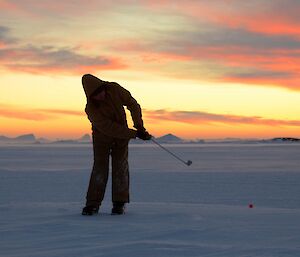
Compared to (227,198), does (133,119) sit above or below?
above

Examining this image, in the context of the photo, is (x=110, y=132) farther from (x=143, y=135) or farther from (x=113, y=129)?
(x=143, y=135)

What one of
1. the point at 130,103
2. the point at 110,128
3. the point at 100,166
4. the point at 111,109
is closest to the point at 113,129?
the point at 110,128

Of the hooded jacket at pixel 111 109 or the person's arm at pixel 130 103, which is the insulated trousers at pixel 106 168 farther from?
the person's arm at pixel 130 103

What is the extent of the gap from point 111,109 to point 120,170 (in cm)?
68

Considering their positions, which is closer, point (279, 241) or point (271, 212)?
point (279, 241)

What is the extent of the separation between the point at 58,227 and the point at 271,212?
90.1 inches

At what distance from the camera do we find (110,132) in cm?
577

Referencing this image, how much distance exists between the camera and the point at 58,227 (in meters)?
4.84

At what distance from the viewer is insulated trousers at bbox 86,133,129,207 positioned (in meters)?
5.89

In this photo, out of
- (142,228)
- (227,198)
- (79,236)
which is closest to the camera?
(79,236)

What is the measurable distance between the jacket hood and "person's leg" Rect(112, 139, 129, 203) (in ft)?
2.14

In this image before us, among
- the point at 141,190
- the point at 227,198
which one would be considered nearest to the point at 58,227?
the point at 227,198

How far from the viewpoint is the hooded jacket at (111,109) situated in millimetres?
5695

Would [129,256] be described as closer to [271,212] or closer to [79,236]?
[79,236]
